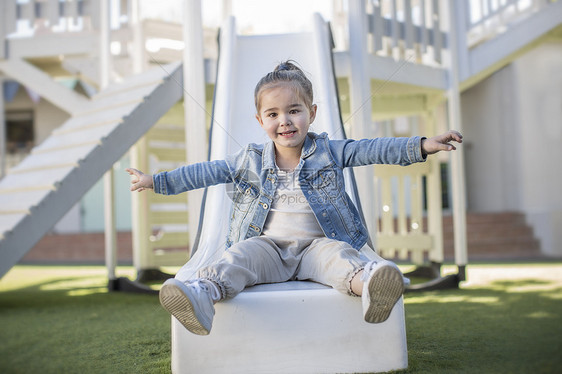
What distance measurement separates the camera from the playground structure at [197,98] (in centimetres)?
288

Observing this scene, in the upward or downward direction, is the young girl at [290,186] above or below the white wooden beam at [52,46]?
below

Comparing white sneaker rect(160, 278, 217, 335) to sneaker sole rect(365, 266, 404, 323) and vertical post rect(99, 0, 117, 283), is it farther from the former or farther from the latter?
vertical post rect(99, 0, 117, 283)

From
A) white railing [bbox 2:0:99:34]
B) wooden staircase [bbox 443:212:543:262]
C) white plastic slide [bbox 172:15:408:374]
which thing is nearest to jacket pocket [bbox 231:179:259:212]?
white plastic slide [bbox 172:15:408:374]

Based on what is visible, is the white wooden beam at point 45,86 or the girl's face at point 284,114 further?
the white wooden beam at point 45,86

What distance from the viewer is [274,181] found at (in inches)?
71.9

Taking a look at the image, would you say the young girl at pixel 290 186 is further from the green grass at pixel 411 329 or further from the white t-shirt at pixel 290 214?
the green grass at pixel 411 329

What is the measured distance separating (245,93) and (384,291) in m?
1.79

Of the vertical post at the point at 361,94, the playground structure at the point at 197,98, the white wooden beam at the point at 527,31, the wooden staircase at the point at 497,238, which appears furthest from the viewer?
the wooden staircase at the point at 497,238

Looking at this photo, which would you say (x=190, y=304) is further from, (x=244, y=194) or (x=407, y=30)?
(x=407, y=30)

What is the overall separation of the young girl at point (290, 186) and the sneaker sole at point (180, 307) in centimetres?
20

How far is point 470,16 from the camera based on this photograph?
3.76 meters

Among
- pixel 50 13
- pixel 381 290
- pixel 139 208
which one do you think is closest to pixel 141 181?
pixel 381 290

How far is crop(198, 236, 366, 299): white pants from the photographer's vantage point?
57.1 inches

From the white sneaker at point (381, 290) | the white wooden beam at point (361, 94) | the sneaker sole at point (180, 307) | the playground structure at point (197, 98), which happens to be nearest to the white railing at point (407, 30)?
the playground structure at point (197, 98)
